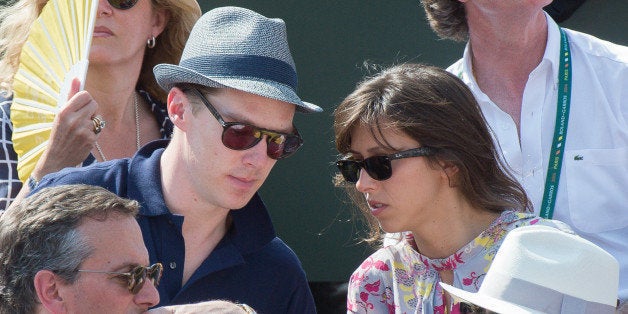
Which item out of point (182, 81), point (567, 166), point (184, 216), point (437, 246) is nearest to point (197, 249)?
point (184, 216)

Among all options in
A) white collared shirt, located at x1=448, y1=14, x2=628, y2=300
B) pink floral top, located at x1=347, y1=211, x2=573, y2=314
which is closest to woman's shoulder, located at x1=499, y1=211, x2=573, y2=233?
pink floral top, located at x1=347, y1=211, x2=573, y2=314

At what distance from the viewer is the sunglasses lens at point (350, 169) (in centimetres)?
303

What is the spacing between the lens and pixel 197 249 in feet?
9.74

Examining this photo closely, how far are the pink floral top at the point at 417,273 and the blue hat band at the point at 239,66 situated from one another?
619mm

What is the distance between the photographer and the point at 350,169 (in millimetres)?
3045

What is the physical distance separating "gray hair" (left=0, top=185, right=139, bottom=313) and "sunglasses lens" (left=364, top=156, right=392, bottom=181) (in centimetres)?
88

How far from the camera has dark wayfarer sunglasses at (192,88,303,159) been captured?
2840 mm

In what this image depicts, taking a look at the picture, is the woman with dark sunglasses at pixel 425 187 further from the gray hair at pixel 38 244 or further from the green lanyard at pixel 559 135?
the gray hair at pixel 38 244

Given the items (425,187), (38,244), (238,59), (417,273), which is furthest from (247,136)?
(38,244)

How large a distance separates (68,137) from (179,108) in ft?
1.23

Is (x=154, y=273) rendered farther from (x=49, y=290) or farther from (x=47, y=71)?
(x=47, y=71)

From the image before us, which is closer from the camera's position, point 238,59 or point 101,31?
point 238,59

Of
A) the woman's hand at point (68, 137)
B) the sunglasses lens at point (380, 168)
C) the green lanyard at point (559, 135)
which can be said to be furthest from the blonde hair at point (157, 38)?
the green lanyard at point (559, 135)

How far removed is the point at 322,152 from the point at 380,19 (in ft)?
2.21
